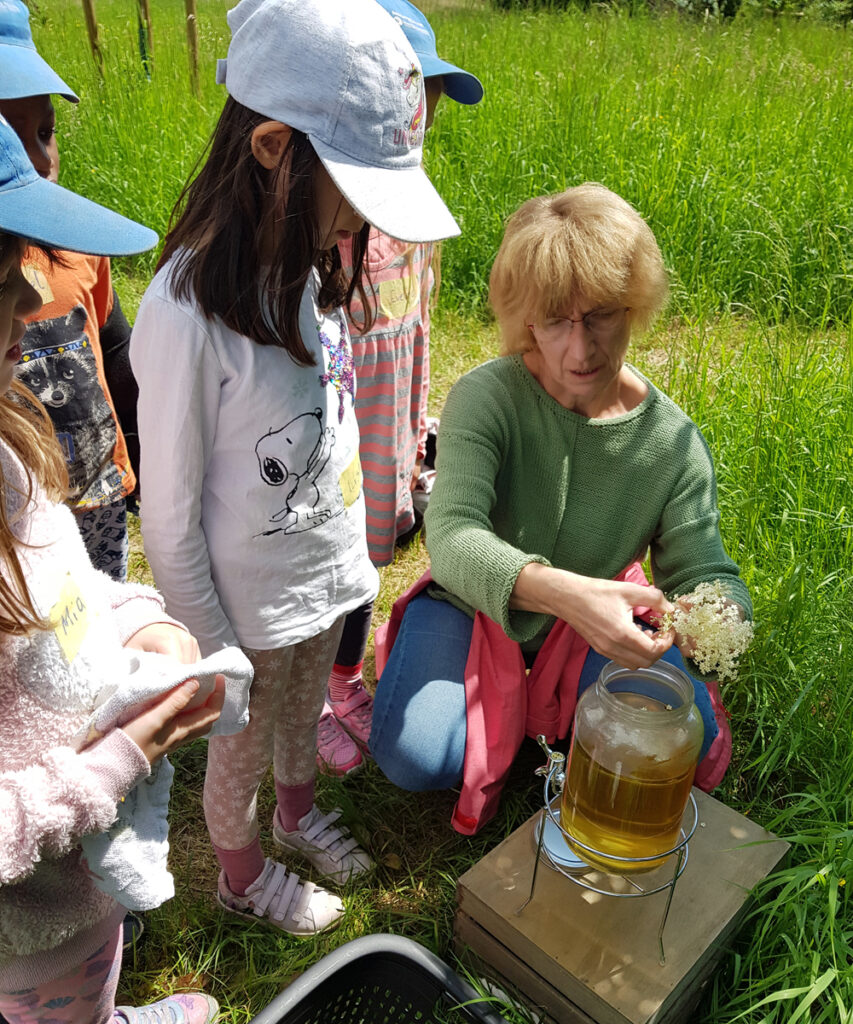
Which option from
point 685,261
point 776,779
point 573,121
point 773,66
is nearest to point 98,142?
point 573,121

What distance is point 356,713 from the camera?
2.41 m

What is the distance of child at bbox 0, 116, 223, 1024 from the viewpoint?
0.94 m

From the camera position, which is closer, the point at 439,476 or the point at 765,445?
the point at 439,476

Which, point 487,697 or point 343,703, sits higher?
point 487,697

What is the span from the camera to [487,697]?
1987 mm

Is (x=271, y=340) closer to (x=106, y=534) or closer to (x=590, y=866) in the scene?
(x=106, y=534)

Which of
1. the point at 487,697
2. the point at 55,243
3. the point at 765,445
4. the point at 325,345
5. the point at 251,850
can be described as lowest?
the point at 251,850

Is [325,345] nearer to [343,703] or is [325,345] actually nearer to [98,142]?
[343,703]

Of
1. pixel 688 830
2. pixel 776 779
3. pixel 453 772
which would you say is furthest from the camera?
pixel 776 779

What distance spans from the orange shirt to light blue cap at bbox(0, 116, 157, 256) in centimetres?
62

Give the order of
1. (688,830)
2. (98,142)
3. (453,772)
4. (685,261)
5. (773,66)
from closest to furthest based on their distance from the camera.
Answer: (688,830)
(453,772)
(685,261)
(98,142)
(773,66)

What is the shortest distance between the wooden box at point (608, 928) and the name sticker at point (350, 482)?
2.42 feet

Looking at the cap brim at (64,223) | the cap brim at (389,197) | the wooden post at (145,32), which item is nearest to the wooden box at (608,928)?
the cap brim at (389,197)

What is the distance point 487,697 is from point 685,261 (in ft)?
10.4
